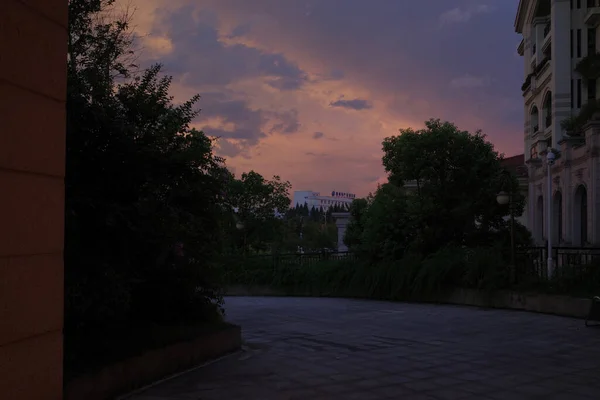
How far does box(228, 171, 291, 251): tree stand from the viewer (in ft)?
112

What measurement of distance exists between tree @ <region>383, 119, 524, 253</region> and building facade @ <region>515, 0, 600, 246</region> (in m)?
2.30

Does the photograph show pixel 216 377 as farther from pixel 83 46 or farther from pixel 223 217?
pixel 83 46

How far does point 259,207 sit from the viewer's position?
3506cm

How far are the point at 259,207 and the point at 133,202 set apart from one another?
28.1m

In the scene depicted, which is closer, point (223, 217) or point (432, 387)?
point (432, 387)

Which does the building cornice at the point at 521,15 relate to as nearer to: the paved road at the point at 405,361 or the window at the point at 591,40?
the window at the point at 591,40

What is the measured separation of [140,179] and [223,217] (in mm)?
1436

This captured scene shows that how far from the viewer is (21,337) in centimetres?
375

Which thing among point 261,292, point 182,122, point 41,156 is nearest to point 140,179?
point 182,122

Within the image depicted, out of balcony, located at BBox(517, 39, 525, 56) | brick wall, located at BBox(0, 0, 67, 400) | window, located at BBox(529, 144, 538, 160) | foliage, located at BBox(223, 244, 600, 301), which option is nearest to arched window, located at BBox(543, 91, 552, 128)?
window, located at BBox(529, 144, 538, 160)

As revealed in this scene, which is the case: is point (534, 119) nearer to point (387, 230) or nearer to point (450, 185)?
point (450, 185)

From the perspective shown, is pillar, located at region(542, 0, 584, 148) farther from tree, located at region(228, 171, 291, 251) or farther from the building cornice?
tree, located at region(228, 171, 291, 251)

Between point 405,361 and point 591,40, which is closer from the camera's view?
point 405,361

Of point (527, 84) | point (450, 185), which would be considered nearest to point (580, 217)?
point (450, 185)
